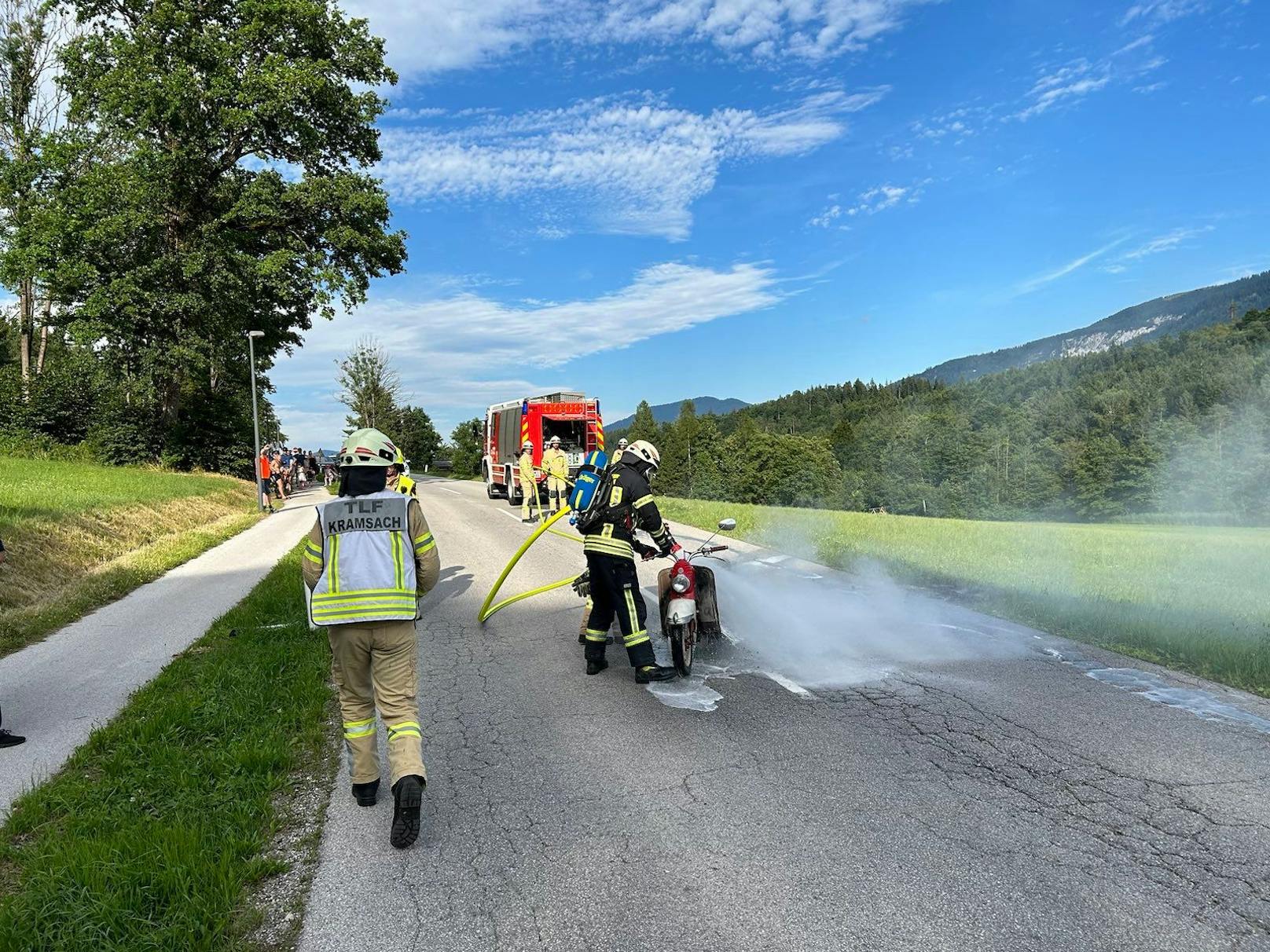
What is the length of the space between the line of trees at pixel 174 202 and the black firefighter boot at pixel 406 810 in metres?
27.1

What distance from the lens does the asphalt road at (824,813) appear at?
2.90m

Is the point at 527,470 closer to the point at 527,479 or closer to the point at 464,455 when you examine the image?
the point at 527,479

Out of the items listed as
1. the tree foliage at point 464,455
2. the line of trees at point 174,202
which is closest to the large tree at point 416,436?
the tree foliage at point 464,455

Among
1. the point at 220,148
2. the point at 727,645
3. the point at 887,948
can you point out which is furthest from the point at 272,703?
the point at 220,148

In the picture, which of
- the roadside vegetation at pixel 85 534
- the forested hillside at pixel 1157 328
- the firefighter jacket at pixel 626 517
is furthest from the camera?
the forested hillside at pixel 1157 328

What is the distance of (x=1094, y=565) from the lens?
1210cm

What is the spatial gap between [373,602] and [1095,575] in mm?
10727

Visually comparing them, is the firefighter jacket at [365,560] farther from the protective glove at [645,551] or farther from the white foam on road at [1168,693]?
the white foam on road at [1168,693]

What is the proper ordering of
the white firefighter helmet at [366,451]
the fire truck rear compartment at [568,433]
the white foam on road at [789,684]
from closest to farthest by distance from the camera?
the white firefighter helmet at [366,451] < the white foam on road at [789,684] < the fire truck rear compartment at [568,433]

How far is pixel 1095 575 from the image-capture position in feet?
36.2

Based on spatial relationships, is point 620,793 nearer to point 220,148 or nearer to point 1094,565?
point 1094,565

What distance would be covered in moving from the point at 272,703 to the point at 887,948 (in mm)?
4522

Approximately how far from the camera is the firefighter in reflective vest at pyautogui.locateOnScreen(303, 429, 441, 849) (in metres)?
3.78

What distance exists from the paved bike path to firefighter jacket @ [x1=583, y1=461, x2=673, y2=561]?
374cm
